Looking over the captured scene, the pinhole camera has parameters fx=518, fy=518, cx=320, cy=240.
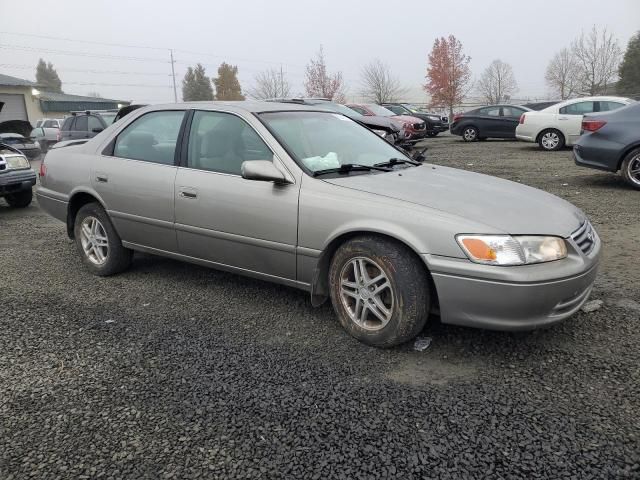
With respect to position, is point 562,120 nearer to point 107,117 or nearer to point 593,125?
point 593,125

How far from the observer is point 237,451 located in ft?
7.43

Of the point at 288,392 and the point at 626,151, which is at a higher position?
the point at 626,151

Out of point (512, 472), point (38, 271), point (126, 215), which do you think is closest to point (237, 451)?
point (512, 472)

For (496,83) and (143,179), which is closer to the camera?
(143,179)

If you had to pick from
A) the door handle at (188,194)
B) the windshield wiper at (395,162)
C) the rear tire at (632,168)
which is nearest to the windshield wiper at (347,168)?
the windshield wiper at (395,162)

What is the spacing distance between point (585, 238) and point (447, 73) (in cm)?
4913

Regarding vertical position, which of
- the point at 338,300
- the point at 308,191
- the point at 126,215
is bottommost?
the point at 338,300

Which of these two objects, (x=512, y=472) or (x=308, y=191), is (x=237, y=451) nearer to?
(x=512, y=472)

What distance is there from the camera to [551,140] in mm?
14883

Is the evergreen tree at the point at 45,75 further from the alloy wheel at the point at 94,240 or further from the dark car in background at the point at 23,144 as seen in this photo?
the alloy wheel at the point at 94,240

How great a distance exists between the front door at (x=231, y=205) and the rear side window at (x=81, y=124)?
36.9 ft

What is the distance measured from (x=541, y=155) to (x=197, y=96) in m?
87.3

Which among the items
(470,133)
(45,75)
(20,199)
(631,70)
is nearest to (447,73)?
(631,70)

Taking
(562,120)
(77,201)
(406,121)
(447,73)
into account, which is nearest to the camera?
(77,201)
